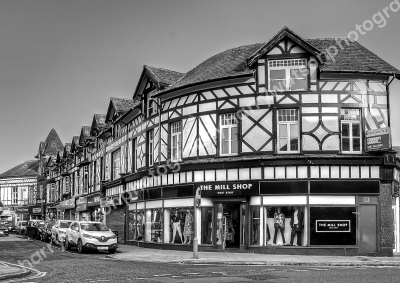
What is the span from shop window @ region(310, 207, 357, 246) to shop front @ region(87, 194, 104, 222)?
67.3 ft

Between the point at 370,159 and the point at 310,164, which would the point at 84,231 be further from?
the point at 370,159

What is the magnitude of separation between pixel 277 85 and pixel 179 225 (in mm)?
8483

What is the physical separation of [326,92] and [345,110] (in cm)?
119

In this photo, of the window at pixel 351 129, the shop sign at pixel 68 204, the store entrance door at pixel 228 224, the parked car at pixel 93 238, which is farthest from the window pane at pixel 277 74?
the shop sign at pixel 68 204

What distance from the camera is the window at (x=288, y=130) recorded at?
82.1 ft

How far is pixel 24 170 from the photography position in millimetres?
85875

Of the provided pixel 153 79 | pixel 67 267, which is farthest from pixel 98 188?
pixel 67 267

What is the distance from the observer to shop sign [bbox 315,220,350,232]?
24.3 m

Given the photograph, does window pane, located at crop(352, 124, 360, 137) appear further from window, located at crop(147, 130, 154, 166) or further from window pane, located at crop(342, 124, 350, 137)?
window, located at crop(147, 130, 154, 166)

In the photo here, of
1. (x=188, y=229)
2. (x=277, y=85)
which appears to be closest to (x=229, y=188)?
(x=188, y=229)

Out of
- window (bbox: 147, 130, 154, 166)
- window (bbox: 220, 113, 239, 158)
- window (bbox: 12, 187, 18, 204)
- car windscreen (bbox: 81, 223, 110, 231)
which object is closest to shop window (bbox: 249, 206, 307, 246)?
window (bbox: 220, 113, 239, 158)

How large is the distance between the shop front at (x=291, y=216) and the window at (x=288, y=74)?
432 centimetres

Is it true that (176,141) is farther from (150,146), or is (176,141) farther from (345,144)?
(345,144)

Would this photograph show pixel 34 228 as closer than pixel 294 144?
No
